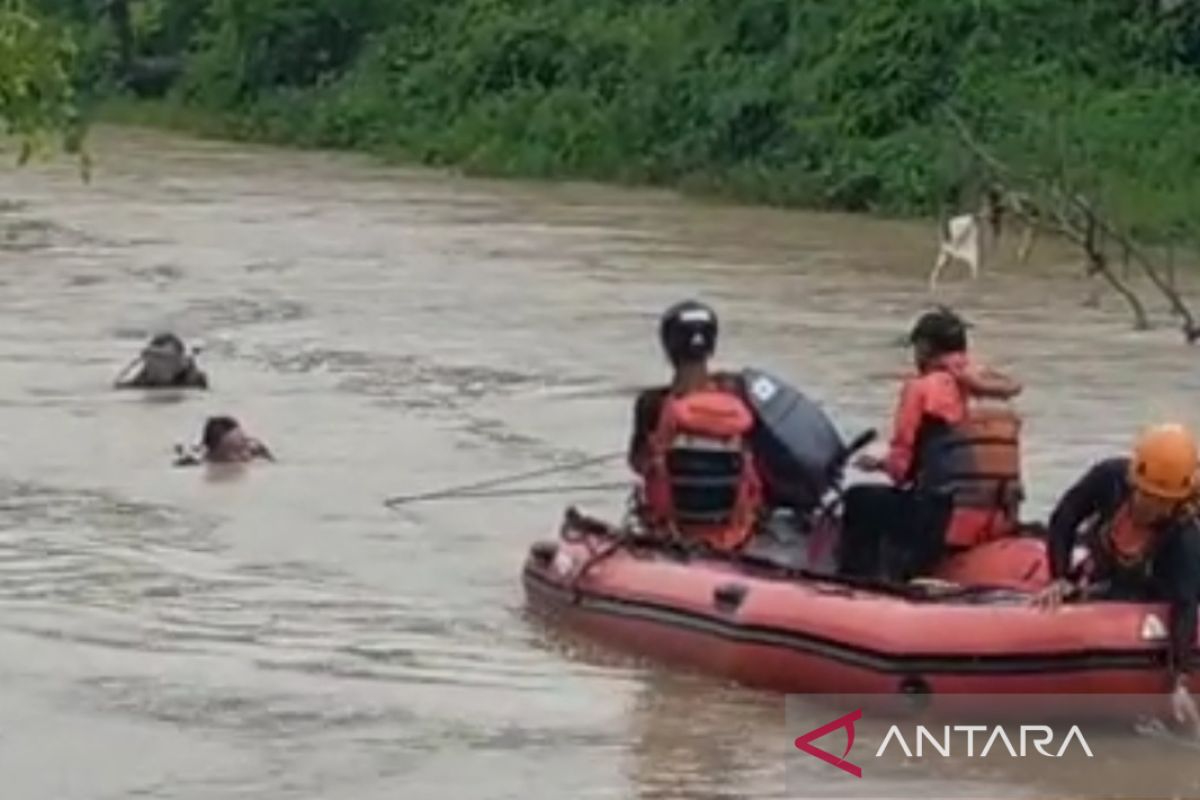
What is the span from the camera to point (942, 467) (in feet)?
40.8

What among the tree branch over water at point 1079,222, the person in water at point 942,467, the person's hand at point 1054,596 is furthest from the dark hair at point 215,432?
the person's hand at point 1054,596

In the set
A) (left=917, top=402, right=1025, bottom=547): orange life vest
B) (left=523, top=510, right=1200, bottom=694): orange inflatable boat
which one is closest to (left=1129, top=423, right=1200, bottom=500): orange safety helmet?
(left=523, top=510, right=1200, bottom=694): orange inflatable boat

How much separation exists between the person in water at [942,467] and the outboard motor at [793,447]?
63cm

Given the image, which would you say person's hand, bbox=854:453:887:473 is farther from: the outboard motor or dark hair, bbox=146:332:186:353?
dark hair, bbox=146:332:186:353

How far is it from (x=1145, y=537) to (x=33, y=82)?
12.8ft

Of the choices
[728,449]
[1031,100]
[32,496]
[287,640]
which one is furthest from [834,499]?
[1031,100]

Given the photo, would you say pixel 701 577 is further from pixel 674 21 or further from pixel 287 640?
pixel 674 21

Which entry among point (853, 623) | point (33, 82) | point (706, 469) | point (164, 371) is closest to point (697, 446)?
point (706, 469)

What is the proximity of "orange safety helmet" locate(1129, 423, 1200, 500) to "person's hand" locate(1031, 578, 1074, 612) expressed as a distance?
52 cm

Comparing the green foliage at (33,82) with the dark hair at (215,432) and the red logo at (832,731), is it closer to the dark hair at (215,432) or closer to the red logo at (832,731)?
the red logo at (832,731)

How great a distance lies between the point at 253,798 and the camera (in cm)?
1136

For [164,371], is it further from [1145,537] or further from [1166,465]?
[1166,465]

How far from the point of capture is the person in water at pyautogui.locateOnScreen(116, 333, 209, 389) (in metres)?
21.7

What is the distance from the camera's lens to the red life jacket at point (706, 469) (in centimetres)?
1307
